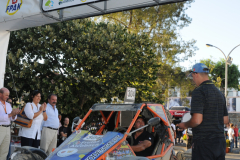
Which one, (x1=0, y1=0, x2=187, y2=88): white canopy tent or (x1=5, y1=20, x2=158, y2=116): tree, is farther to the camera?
(x1=5, y1=20, x2=158, y2=116): tree

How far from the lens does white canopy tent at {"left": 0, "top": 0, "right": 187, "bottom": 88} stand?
6.68m

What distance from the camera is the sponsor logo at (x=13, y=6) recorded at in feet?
23.3

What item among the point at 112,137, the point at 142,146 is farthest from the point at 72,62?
the point at 112,137

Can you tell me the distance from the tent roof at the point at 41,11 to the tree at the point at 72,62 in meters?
5.91

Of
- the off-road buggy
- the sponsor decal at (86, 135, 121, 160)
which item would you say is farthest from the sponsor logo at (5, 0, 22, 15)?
the sponsor decal at (86, 135, 121, 160)

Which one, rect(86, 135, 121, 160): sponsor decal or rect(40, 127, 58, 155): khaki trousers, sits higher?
rect(86, 135, 121, 160): sponsor decal

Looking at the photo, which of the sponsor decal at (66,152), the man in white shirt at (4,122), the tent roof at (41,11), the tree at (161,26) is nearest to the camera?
the sponsor decal at (66,152)

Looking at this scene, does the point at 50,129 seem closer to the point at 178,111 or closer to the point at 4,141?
the point at 4,141

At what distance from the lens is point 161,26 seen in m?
23.8

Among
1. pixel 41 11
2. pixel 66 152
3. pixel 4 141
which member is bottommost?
pixel 4 141

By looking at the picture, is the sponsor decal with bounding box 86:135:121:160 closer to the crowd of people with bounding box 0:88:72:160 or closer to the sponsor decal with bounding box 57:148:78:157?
the sponsor decal with bounding box 57:148:78:157

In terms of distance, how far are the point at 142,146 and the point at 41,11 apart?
3.84 m

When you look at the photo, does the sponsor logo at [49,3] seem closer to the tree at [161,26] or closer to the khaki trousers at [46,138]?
the khaki trousers at [46,138]

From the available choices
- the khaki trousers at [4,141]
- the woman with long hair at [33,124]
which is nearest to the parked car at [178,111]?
the woman with long hair at [33,124]
